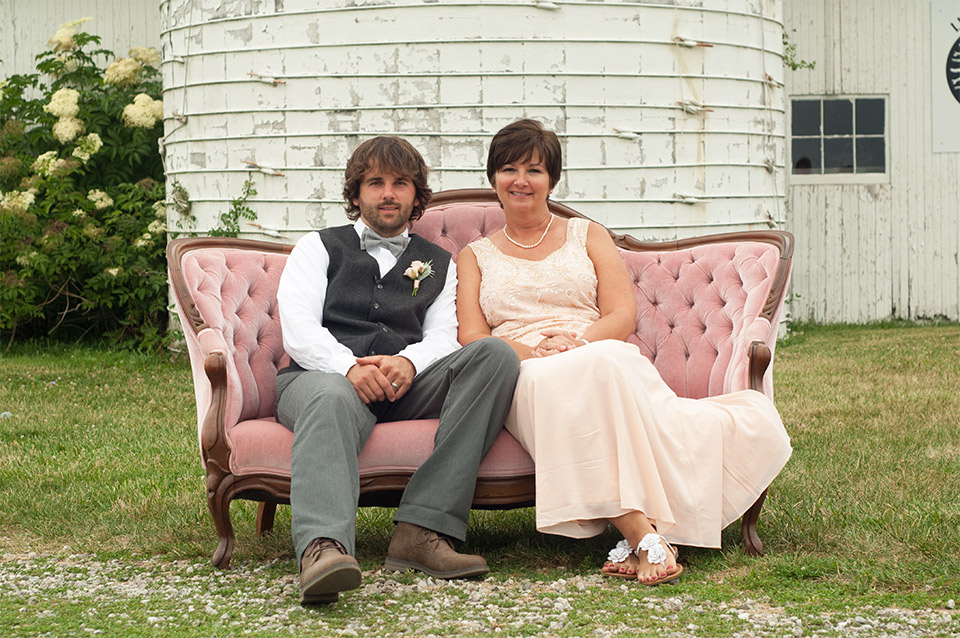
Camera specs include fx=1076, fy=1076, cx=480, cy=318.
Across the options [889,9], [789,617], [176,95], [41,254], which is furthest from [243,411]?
[889,9]

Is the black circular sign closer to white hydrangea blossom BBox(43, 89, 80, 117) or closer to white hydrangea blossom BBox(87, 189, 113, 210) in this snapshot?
white hydrangea blossom BBox(87, 189, 113, 210)

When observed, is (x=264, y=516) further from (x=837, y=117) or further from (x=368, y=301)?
(x=837, y=117)

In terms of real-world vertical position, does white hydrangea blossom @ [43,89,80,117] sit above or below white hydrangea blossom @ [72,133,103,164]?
above

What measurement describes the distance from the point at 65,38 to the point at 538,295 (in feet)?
25.2

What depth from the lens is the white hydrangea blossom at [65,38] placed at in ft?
32.6

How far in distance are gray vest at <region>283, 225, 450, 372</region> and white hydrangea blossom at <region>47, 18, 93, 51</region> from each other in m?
7.25

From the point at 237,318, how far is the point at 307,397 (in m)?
0.68

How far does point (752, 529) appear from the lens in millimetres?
3547

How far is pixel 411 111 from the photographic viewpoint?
7770 millimetres

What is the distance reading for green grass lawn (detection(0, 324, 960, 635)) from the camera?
324cm

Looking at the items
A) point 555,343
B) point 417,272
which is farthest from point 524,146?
point 555,343

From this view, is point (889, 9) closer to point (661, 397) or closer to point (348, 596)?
point (661, 397)

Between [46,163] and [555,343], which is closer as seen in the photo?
[555,343]

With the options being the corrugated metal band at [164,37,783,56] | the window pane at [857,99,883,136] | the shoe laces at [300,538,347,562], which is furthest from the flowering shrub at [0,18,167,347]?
the window pane at [857,99,883,136]
